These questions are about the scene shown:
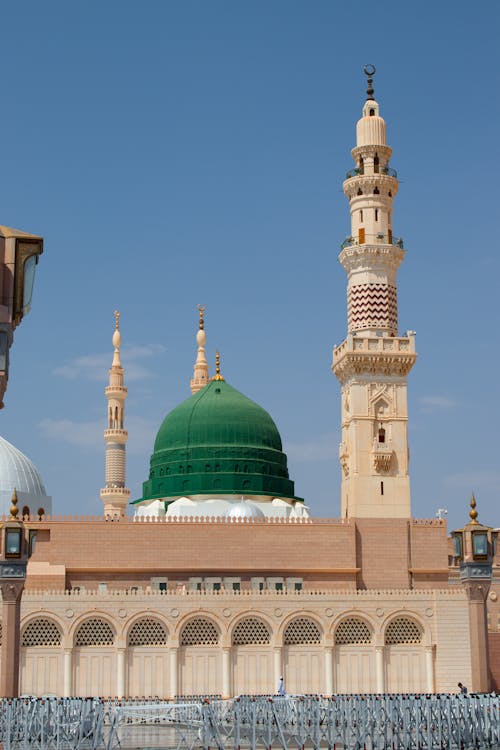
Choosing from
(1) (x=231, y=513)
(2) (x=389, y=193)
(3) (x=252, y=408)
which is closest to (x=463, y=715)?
(1) (x=231, y=513)

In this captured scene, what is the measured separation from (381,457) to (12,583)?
20.1 metres

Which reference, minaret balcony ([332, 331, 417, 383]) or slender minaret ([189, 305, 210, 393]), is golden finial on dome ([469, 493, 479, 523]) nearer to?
minaret balcony ([332, 331, 417, 383])

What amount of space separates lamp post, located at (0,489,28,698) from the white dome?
18.8 metres

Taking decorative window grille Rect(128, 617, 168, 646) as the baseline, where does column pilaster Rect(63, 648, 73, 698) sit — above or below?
below

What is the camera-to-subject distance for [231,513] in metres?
40.7

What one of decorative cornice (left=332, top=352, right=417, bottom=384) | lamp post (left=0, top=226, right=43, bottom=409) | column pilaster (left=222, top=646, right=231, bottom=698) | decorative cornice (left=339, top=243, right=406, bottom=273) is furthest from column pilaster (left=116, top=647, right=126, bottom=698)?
lamp post (left=0, top=226, right=43, bottom=409)

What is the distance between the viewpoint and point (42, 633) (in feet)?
111

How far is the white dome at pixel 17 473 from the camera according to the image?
40.7m

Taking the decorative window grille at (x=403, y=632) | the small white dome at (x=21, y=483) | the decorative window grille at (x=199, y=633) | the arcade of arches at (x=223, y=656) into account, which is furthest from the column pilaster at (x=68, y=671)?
the decorative window grille at (x=403, y=632)

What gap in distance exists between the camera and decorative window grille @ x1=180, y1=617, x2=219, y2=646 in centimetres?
3459

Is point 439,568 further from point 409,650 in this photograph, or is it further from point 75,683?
point 75,683

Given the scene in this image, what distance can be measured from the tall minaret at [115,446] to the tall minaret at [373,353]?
15159mm

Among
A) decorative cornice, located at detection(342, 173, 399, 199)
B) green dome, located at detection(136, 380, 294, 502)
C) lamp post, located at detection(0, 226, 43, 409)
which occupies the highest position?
decorative cornice, located at detection(342, 173, 399, 199)

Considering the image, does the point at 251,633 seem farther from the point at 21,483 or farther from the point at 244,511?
the point at 21,483
